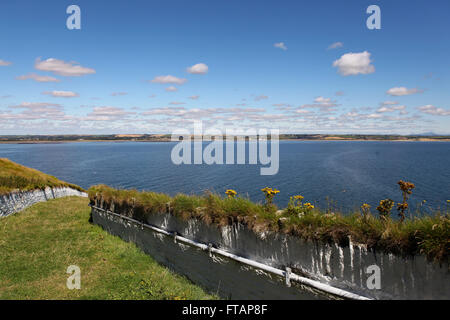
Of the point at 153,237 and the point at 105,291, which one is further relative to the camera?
the point at 153,237

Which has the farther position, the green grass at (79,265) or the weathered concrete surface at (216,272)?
the green grass at (79,265)

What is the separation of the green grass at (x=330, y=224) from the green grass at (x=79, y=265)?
243 cm

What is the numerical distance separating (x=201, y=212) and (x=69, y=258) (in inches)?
271

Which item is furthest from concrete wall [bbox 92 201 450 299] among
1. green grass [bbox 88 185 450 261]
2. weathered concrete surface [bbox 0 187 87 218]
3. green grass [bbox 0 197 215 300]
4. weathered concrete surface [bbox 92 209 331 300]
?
weathered concrete surface [bbox 0 187 87 218]

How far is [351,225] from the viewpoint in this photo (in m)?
5.70

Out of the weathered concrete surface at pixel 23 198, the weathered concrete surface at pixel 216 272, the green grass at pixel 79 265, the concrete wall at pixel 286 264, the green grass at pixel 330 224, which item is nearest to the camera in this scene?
the green grass at pixel 330 224

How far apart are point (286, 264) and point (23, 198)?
68.9 ft

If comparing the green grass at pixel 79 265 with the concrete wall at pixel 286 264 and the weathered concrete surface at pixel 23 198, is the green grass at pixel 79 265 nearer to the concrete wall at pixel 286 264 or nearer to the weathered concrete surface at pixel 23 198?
the concrete wall at pixel 286 264

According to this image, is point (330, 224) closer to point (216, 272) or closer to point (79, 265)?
point (216, 272)

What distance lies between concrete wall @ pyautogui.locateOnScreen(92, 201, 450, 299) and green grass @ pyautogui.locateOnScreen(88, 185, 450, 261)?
185 millimetres

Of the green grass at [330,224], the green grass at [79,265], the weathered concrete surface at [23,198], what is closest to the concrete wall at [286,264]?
the green grass at [330,224]

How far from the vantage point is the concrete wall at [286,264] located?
482cm
